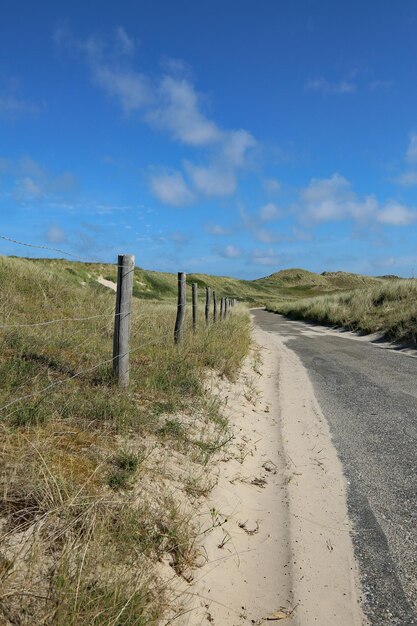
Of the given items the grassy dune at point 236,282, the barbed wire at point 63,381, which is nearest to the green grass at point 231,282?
the grassy dune at point 236,282

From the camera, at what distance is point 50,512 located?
2.46 metres

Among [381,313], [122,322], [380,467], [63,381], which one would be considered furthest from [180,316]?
[381,313]

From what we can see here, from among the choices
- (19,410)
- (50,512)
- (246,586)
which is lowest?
(246,586)

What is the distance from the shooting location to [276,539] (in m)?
3.22

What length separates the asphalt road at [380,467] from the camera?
8.83 feet

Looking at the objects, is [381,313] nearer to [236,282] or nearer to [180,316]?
[180,316]

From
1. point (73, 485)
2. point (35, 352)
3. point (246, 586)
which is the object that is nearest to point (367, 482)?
point (246, 586)

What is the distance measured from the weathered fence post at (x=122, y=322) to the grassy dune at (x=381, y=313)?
11.3m

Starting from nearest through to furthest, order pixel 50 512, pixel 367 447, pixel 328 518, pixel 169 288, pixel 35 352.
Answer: pixel 50 512 < pixel 328 518 < pixel 367 447 < pixel 35 352 < pixel 169 288

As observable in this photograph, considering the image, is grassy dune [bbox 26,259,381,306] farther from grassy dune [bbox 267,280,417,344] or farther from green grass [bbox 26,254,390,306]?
grassy dune [bbox 267,280,417,344]

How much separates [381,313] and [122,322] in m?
16.1

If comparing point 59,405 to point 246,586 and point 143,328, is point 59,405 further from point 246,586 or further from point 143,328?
point 143,328

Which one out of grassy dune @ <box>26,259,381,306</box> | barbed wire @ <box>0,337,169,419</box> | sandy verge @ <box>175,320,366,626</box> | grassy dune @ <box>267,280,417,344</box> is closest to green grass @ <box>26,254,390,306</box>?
grassy dune @ <box>26,259,381,306</box>

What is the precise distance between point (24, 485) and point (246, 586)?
1.50 meters
